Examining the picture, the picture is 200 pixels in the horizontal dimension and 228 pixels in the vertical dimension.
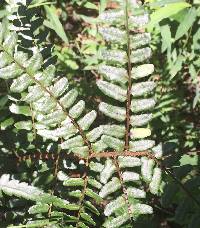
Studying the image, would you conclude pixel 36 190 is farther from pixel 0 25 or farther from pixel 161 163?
pixel 0 25

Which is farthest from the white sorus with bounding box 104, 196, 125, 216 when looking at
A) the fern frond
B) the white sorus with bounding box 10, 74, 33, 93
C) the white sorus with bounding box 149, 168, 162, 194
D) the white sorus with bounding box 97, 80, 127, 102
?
the white sorus with bounding box 10, 74, 33, 93

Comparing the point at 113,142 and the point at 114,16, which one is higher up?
the point at 114,16

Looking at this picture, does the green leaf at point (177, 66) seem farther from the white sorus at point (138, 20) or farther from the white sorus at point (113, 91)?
the white sorus at point (138, 20)

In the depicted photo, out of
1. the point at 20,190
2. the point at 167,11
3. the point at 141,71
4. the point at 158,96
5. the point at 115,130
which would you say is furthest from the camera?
the point at 158,96

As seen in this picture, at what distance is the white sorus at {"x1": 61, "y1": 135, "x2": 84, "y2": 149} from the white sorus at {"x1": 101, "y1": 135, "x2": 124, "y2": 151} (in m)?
0.08

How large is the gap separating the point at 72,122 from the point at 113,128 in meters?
0.13

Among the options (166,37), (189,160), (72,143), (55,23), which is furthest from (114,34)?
(55,23)

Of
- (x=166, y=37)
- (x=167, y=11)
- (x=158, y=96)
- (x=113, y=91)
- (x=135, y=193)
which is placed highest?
(x=167, y=11)

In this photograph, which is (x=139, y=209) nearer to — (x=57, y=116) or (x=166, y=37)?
(x=57, y=116)

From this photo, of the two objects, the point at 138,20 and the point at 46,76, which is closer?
the point at 138,20

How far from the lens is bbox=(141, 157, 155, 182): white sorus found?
1318mm

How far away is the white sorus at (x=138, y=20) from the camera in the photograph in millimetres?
1105

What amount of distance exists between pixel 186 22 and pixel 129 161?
4.63 ft

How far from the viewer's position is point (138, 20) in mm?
1106
